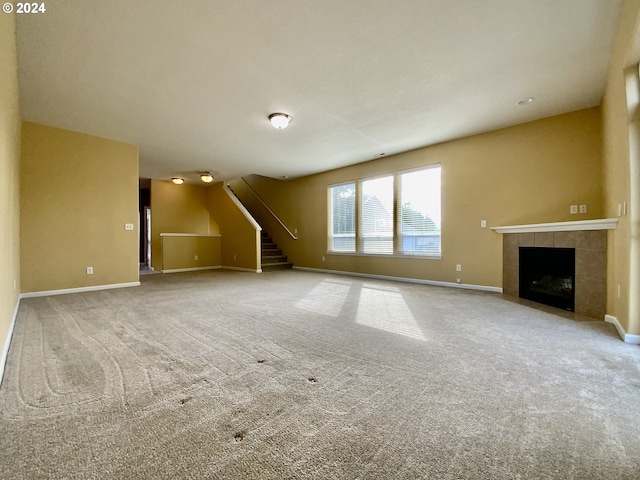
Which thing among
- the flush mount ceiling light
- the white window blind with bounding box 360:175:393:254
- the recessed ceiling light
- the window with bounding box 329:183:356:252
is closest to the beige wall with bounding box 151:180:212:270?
the window with bounding box 329:183:356:252

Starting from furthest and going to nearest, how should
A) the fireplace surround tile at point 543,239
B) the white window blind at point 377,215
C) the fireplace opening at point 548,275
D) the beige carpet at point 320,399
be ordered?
1. the white window blind at point 377,215
2. the fireplace surround tile at point 543,239
3. the fireplace opening at point 548,275
4. the beige carpet at point 320,399

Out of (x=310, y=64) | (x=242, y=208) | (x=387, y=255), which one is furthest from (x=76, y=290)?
(x=387, y=255)

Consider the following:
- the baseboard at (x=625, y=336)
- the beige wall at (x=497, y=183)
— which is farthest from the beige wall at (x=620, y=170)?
the beige wall at (x=497, y=183)

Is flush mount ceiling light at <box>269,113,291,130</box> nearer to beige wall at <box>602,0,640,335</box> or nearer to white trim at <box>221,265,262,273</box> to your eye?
beige wall at <box>602,0,640,335</box>

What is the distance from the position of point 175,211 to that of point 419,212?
7.63 meters

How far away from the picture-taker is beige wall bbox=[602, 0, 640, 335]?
2430 millimetres

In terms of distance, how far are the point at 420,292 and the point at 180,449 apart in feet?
13.9

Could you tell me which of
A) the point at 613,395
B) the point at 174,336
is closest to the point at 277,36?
the point at 174,336

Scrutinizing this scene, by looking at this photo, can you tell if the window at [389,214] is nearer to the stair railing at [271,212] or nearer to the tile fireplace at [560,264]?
the tile fireplace at [560,264]

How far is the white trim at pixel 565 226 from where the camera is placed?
3168 mm

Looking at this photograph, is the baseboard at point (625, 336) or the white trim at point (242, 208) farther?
the white trim at point (242, 208)

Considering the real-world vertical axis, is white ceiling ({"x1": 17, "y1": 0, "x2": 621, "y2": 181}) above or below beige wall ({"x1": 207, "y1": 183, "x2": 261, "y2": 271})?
above

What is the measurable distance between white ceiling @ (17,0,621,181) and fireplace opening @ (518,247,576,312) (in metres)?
2.04

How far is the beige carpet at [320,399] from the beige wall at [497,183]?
1865 millimetres
